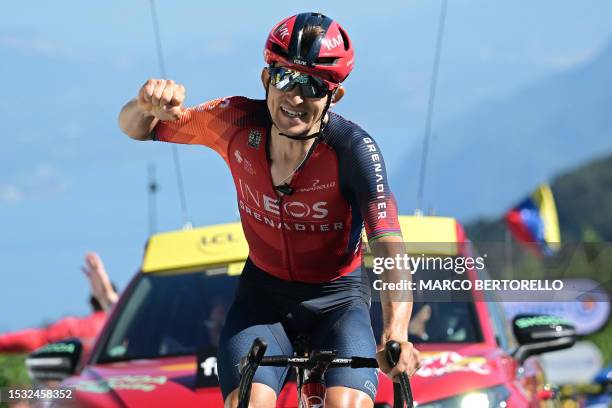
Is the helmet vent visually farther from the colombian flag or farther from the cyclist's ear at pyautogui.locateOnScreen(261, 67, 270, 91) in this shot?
the colombian flag

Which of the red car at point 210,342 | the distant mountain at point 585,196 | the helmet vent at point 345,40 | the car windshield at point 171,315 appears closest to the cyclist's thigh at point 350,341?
the red car at point 210,342

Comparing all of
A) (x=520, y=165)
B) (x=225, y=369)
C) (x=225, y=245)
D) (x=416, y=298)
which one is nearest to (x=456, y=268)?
(x=416, y=298)

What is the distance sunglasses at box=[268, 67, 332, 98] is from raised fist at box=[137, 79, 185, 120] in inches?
14.5

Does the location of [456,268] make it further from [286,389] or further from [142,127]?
[142,127]

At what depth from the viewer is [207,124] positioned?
6551 mm

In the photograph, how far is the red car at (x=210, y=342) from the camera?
7.02 metres

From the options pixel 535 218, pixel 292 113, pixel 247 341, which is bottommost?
pixel 247 341

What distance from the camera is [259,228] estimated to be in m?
6.51

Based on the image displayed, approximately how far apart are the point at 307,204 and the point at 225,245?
7.61 feet

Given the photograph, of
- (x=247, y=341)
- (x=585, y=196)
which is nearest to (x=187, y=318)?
(x=247, y=341)

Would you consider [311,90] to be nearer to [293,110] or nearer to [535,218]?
[293,110]

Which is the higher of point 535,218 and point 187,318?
point 535,218

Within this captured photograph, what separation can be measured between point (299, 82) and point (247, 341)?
39.6 inches

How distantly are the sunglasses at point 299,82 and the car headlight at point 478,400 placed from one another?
5.15ft
